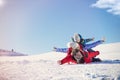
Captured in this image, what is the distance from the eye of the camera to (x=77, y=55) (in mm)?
1665

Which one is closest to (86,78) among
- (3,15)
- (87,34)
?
(87,34)

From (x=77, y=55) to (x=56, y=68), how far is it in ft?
0.53

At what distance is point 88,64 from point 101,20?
289 millimetres

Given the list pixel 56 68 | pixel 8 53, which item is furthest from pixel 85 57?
pixel 8 53

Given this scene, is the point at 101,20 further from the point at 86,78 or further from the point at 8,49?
the point at 8,49

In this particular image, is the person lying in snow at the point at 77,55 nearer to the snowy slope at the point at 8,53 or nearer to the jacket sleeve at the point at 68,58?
the jacket sleeve at the point at 68,58

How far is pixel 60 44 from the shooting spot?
164cm

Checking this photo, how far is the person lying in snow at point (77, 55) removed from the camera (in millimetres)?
1643

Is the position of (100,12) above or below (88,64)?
above

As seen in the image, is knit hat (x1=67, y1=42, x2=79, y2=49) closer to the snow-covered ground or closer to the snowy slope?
the snow-covered ground

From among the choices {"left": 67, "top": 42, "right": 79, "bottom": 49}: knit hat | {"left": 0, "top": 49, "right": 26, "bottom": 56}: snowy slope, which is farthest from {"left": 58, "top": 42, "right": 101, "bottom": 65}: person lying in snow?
{"left": 0, "top": 49, "right": 26, "bottom": 56}: snowy slope

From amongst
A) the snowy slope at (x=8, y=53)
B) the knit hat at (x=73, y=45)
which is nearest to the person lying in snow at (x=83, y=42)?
the knit hat at (x=73, y=45)

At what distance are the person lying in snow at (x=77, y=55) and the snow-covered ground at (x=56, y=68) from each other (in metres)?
0.03

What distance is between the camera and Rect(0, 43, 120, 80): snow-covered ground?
1.48 metres
